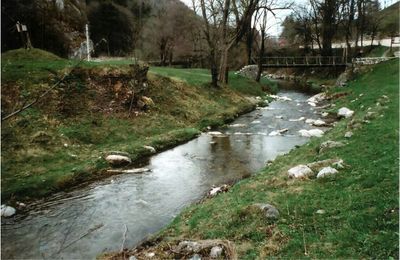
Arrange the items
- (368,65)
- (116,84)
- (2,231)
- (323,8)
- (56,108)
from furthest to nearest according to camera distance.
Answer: (323,8)
(368,65)
(116,84)
(56,108)
(2,231)

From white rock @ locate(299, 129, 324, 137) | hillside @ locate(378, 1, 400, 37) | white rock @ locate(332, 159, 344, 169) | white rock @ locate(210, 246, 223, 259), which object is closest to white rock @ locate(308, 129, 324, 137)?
white rock @ locate(299, 129, 324, 137)

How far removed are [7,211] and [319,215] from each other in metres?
8.96

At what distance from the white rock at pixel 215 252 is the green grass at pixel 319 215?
41 cm

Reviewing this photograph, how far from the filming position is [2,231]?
35.4ft

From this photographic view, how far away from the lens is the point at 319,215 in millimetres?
8492

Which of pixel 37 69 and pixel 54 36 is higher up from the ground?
pixel 54 36

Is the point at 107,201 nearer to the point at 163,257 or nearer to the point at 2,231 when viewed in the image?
the point at 2,231

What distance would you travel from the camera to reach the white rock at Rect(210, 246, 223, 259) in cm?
757

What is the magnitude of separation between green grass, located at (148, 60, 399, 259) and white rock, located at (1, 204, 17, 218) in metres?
5.10

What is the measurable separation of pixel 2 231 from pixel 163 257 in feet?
17.4

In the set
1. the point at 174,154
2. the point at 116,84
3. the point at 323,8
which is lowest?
the point at 174,154

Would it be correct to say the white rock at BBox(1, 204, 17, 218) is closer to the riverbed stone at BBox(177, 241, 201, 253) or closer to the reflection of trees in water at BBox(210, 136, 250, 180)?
the riverbed stone at BBox(177, 241, 201, 253)

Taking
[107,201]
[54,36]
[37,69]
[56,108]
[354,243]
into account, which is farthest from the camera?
A: [54,36]

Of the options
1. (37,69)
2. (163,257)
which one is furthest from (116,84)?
(163,257)
